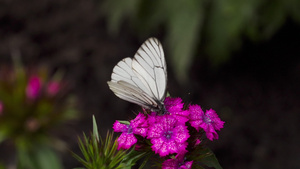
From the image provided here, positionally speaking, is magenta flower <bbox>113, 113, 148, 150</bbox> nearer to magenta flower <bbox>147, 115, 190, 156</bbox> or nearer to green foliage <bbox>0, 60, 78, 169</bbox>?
magenta flower <bbox>147, 115, 190, 156</bbox>

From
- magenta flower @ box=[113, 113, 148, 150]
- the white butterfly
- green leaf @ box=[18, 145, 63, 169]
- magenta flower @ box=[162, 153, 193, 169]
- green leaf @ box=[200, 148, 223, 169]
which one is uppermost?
the white butterfly

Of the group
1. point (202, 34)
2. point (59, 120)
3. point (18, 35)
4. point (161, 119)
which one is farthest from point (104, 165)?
point (18, 35)

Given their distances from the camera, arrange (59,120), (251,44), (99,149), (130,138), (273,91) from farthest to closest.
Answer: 1. (251,44)
2. (273,91)
3. (59,120)
4. (99,149)
5. (130,138)

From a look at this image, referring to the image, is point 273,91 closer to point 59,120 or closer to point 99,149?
→ point 59,120

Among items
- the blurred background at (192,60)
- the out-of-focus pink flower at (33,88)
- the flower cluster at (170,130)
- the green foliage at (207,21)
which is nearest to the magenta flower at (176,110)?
the flower cluster at (170,130)

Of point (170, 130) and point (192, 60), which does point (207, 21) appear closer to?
point (192, 60)

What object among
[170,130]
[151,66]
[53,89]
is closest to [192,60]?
[53,89]

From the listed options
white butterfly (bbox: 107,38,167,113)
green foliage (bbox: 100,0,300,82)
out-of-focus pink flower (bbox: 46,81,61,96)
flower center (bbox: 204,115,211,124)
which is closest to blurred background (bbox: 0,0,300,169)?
green foliage (bbox: 100,0,300,82)

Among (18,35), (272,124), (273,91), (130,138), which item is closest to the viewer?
(130,138)
